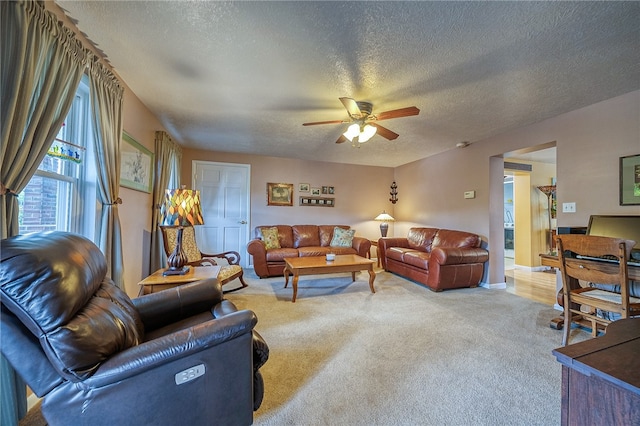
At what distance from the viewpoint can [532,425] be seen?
129 cm

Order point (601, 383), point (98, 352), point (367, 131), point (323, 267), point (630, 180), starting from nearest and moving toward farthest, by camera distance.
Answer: point (601, 383) < point (98, 352) < point (630, 180) < point (367, 131) < point (323, 267)

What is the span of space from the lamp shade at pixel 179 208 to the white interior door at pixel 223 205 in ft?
9.28

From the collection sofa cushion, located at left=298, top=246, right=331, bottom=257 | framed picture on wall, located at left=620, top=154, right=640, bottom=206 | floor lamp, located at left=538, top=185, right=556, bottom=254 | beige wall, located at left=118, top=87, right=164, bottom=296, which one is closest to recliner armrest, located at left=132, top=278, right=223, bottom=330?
beige wall, located at left=118, top=87, right=164, bottom=296

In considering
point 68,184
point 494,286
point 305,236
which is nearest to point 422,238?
point 494,286

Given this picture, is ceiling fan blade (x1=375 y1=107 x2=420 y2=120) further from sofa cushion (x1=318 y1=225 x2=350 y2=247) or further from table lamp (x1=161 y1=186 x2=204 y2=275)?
sofa cushion (x1=318 y1=225 x2=350 y2=247)

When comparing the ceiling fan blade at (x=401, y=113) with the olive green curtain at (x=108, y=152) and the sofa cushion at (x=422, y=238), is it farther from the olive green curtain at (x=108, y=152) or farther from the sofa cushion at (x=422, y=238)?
the sofa cushion at (x=422, y=238)

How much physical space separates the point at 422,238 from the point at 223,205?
397cm

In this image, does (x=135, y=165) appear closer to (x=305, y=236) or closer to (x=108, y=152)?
(x=108, y=152)

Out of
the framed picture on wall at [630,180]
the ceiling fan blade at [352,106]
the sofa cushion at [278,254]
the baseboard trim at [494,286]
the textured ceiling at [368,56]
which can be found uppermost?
the textured ceiling at [368,56]

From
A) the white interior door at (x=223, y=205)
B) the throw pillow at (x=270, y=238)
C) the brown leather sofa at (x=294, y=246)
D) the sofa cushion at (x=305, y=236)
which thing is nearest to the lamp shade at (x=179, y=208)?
the brown leather sofa at (x=294, y=246)

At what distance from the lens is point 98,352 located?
0.93 meters

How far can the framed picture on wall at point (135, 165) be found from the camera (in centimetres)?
241

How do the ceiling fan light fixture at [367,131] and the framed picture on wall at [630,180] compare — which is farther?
the ceiling fan light fixture at [367,131]

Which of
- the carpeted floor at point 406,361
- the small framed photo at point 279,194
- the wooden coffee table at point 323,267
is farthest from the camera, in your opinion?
the small framed photo at point 279,194
